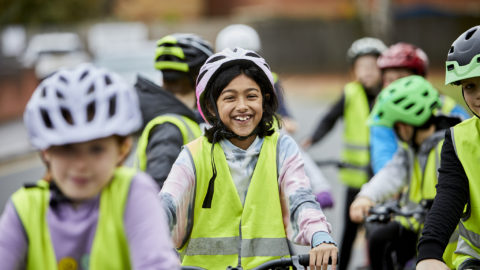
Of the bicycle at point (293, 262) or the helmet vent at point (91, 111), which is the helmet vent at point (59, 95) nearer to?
the helmet vent at point (91, 111)

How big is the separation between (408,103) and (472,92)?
56.4 inches

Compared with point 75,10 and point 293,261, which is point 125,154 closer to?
point 293,261

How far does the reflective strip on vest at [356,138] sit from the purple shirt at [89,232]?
15.7 feet

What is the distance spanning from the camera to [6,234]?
106 inches

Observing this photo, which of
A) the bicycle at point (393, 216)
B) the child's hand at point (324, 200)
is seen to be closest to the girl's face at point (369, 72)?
the bicycle at point (393, 216)

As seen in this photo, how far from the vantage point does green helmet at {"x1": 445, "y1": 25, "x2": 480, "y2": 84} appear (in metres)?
3.43

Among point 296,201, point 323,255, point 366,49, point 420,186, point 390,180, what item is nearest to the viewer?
point 323,255

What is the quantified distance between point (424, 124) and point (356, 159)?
8.61 feet

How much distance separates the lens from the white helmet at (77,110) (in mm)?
2623

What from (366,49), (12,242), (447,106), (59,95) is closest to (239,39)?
(366,49)

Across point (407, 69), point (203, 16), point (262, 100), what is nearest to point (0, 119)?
point (407, 69)

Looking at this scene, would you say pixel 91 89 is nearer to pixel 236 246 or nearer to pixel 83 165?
pixel 83 165

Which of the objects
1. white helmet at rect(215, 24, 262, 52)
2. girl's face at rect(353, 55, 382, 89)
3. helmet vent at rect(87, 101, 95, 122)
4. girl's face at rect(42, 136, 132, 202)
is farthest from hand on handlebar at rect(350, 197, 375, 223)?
white helmet at rect(215, 24, 262, 52)

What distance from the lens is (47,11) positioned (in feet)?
129
